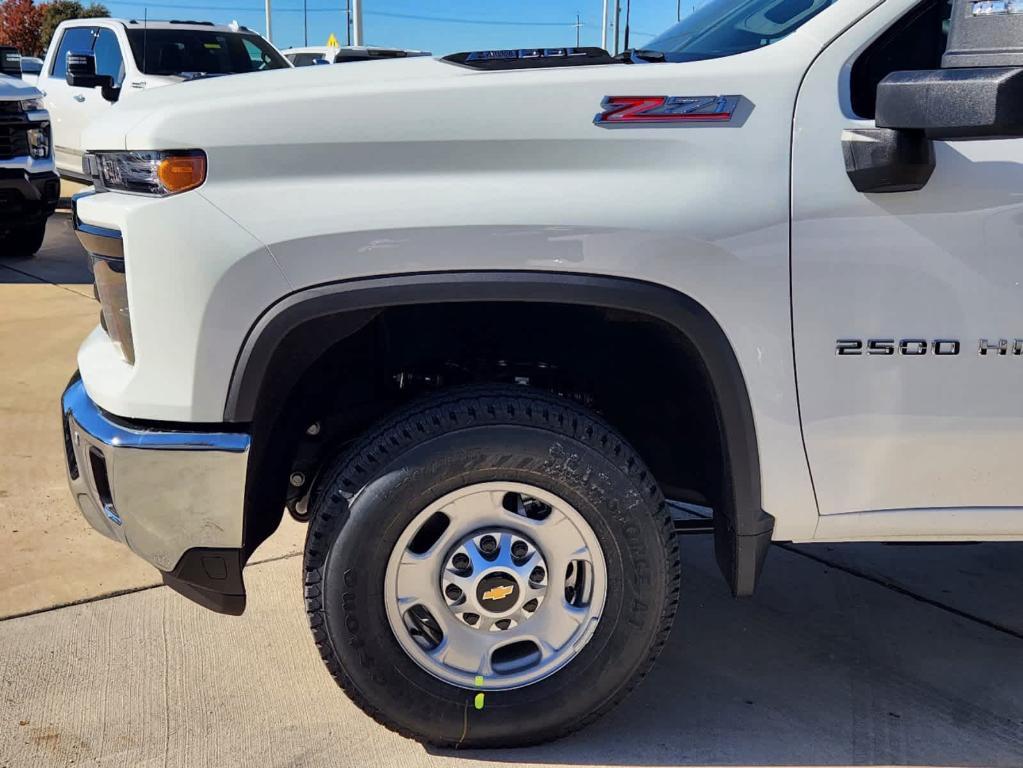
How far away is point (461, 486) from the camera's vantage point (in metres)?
2.44

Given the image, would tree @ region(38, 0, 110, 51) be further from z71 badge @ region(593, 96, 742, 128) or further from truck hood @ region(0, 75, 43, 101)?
z71 badge @ region(593, 96, 742, 128)

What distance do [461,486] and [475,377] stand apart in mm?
416

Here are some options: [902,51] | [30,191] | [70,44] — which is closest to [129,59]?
[70,44]

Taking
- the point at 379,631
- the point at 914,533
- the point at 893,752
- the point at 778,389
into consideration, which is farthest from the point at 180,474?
the point at 893,752

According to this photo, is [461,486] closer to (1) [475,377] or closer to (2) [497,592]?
(2) [497,592]

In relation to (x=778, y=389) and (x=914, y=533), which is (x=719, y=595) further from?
(x=778, y=389)

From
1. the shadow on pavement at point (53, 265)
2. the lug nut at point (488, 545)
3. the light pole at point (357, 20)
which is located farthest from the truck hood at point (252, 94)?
the light pole at point (357, 20)

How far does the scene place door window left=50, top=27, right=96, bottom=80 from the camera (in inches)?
477

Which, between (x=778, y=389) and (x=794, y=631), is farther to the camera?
(x=794, y=631)

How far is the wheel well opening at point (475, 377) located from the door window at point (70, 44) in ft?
35.2

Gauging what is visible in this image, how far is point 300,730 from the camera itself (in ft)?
8.98

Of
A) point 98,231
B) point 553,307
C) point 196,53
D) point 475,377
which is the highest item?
point 196,53

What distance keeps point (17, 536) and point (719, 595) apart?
8.15ft

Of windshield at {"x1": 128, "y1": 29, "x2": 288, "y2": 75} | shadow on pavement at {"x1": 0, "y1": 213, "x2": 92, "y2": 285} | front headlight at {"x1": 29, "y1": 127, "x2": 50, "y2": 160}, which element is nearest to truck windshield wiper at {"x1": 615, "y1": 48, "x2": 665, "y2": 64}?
shadow on pavement at {"x1": 0, "y1": 213, "x2": 92, "y2": 285}
